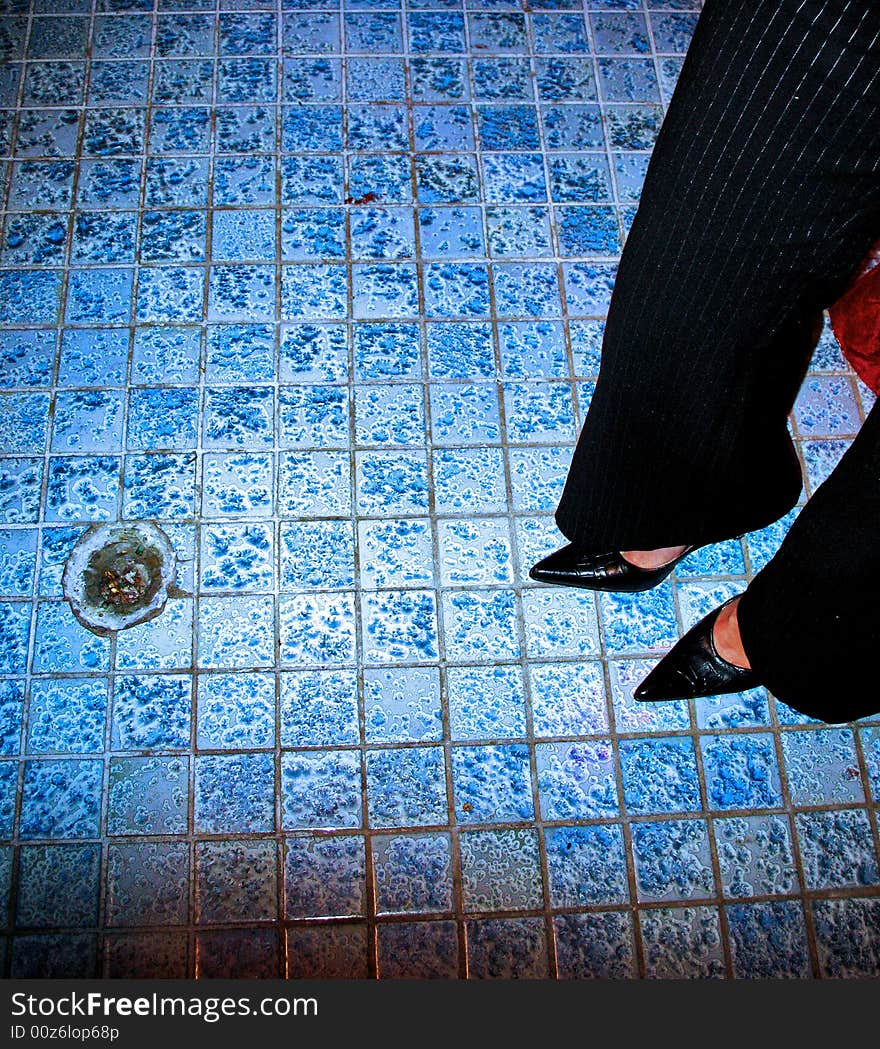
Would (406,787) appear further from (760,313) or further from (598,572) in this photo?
(760,313)

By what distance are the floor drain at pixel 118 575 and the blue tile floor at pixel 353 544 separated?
4 centimetres

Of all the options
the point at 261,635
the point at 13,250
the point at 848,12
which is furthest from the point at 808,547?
the point at 13,250

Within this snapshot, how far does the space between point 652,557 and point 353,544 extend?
722 millimetres

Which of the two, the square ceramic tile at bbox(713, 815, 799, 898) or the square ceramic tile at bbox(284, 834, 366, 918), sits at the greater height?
the square ceramic tile at bbox(713, 815, 799, 898)

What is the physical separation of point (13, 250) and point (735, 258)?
2.02m

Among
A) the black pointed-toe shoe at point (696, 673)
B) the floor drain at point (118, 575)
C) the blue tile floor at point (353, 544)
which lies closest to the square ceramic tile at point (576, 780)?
the blue tile floor at point (353, 544)

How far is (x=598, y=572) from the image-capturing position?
195cm

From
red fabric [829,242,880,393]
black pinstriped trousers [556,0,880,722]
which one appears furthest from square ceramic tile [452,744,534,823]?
red fabric [829,242,880,393]

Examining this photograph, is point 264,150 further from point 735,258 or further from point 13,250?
point 735,258

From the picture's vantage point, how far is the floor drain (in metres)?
1.98

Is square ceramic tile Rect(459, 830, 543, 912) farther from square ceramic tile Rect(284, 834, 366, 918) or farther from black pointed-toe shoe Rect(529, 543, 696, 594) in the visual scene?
black pointed-toe shoe Rect(529, 543, 696, 594)

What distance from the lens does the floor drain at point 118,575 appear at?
1.98 meters

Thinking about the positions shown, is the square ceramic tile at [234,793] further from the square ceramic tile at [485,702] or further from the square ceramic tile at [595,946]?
the square ceramic tile at [595,946]

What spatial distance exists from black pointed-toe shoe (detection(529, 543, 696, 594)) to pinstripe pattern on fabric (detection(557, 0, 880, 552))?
0.92 ft
